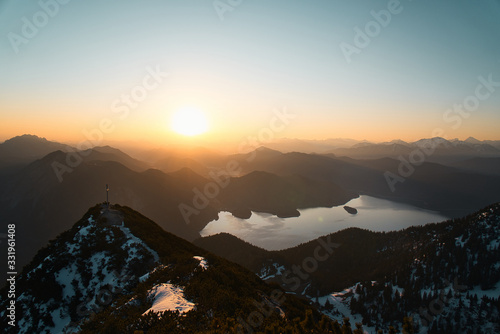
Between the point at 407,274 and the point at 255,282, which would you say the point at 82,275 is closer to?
the point at 255,282

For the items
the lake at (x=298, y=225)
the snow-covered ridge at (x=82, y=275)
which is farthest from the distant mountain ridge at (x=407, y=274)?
the snow-covered ridge at (x=82, y=275)

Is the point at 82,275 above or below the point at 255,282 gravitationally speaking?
above

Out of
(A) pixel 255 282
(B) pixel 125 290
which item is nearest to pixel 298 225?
(A) pixel 255 282

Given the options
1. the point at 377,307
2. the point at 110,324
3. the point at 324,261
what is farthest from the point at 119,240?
the point at 324,261

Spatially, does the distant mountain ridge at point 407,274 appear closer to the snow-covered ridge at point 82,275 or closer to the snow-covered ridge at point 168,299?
the snow-covered ridge at point 168,299

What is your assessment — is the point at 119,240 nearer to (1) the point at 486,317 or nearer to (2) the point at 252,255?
(2) the point at 252,255

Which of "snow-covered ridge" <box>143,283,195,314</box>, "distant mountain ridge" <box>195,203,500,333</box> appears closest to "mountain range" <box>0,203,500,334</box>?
"snow-covered ridge" <box>143,283,195,314</box>

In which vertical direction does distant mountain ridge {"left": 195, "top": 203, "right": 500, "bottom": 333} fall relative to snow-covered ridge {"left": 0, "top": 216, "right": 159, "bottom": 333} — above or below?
below

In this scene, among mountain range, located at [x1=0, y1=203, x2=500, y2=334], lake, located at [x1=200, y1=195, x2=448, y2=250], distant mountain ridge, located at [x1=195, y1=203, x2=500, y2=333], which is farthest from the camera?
lake, located at [x1=200, y1=195, x2=448, y2=250]

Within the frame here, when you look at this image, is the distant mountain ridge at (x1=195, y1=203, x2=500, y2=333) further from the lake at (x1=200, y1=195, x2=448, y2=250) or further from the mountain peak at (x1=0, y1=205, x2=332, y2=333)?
the mountain peak at (x1=0, y1=205, x2=332, y2=333)
